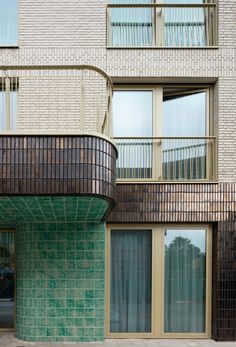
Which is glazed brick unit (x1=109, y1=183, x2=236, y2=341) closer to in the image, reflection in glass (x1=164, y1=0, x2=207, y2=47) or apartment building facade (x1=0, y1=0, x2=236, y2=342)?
apartment building facade (x1=0, y1=0, x2=236, y2=342)

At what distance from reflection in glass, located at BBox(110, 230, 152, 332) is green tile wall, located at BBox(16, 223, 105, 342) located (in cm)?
41

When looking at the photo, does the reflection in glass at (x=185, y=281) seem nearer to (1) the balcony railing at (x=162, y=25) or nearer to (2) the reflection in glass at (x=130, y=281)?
(2) the reflection in glass at (x=130, y=281)

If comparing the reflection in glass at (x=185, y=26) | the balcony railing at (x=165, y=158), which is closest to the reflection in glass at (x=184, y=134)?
the balcony railing at (x=165, y=158)

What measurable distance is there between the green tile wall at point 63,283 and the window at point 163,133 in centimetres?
152

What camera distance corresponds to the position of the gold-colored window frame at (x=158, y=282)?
755 cm

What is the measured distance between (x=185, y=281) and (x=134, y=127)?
315cm

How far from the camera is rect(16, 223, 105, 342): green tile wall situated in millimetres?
7238

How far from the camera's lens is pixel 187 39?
8031mm

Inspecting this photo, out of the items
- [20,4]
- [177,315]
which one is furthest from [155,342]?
[20,4]

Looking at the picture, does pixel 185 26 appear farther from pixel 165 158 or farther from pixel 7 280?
pixel 7 280

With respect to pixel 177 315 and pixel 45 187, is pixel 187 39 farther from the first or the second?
pixel 177 315

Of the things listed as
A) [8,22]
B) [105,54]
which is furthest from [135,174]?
[8,22]

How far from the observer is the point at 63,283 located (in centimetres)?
728

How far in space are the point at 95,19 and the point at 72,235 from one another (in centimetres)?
416
